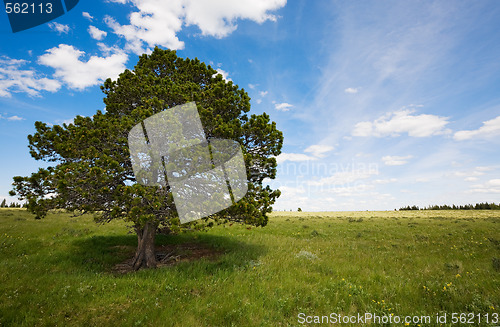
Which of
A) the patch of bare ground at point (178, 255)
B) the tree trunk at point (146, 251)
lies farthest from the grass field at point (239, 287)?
the tree trunk at point (146, 251)

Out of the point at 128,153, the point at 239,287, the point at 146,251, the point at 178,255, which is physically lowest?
the point at 239,287

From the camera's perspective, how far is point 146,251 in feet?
37.0

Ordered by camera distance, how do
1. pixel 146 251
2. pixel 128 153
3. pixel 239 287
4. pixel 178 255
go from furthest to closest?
pixel 178 255 < pixel 146 251 < pixel 128 153 < pixel 239 287

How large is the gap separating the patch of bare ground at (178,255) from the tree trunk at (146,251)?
1.13 ft

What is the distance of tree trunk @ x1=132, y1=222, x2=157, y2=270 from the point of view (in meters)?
11.1

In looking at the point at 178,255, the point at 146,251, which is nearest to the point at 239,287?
the point at 178,255

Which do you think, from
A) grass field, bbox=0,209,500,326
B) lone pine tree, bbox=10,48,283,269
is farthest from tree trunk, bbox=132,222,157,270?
grass field, bbox=0,209,500,326

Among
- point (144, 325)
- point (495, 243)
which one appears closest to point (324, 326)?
point (144, 325)

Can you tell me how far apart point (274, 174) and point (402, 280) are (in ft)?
22.7

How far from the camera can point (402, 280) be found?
8.88 meters

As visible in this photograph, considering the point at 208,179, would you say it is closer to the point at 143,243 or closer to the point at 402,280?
the point at 143,243

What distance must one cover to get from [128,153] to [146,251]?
15.8 feet

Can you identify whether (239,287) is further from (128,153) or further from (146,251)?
(128,153)

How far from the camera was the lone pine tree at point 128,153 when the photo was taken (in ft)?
29.9
